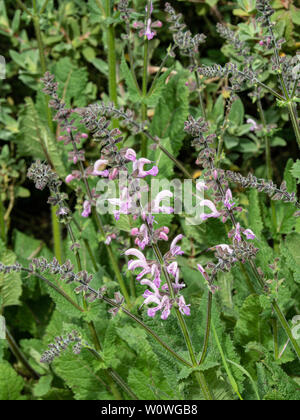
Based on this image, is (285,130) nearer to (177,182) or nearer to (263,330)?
(177,182)

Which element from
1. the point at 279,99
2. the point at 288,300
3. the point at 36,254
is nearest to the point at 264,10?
the point at 279,99

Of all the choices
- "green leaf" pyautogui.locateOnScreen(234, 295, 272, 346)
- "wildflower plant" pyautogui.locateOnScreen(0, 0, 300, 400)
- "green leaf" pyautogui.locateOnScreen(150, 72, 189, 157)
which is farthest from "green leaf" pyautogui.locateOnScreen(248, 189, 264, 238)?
"green leaf" pyautogui.locateOnScreen(150, 72, 189, 157)

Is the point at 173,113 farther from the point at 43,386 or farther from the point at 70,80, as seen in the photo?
the point at 43,386

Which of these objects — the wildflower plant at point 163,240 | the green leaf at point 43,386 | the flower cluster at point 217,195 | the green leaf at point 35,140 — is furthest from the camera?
the green leaf at point 35,140

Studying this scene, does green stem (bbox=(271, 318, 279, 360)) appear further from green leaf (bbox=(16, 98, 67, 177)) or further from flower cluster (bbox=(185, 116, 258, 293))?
green leaf (bbox=(16, 98, 67, 177))

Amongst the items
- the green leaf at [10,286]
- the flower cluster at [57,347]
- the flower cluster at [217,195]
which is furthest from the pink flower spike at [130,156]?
the green leaf at [10,286]

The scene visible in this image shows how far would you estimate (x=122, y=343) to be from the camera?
1891 mm

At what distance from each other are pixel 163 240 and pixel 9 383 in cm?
78

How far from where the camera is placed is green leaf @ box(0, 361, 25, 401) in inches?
74.6

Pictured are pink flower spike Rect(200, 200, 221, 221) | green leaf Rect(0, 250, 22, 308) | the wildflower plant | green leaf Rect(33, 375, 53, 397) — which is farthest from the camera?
green leaf Rect(0, 250, 22, 308)

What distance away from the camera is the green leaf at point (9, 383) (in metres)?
1.90

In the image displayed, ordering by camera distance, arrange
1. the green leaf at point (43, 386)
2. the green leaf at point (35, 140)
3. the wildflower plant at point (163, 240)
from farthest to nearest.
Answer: the green leaf at point (35, 140) → the green leaf at point (43, 386) → the wildflower plant at point (163, 240)

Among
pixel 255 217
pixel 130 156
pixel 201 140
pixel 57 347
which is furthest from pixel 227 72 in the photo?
pixel 57 347

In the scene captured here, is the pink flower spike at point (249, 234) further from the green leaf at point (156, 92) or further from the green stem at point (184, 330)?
the green leaf at point (156, 92)
